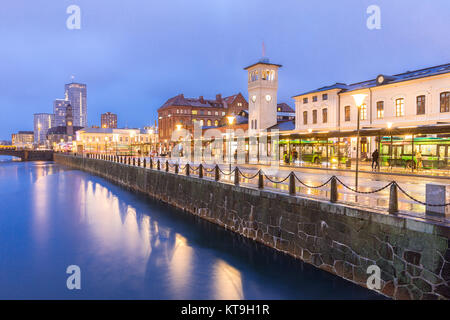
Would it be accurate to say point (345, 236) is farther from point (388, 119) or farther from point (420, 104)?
point (388, 119)

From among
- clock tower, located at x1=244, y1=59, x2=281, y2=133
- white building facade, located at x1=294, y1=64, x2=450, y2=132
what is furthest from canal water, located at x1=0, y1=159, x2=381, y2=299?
clock tower, located at x1=244, y1=59, x2=281, y2=133

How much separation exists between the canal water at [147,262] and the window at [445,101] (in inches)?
1010

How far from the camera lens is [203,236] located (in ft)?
53.1

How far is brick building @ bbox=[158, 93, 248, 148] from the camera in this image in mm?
91125

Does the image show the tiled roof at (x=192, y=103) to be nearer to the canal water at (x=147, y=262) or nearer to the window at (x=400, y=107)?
the window at (x=400, y=107)

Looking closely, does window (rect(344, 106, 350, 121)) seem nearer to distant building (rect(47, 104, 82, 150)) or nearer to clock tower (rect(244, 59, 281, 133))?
clock tower (rect(244, 59, 281, 133))

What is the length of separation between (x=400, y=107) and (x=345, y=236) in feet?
97.3

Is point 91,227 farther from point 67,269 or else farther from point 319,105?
point 319,105

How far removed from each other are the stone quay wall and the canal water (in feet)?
1.72

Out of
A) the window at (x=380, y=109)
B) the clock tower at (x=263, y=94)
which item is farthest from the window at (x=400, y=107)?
the clock tower at (x=263, y=94)

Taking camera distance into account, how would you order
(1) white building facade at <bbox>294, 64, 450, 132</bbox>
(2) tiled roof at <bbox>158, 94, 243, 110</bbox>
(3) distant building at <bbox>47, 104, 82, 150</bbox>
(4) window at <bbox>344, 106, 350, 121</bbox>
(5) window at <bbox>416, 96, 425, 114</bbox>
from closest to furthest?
(1) white building facade at <bbox>294, 64, 450, 132</bbox>, (5) window at <bbox>416, 96, 425, 114</bbox>, (4) window at <bbox>344, 106, 350, 121</bbox>, (2) tiled roof at <bbox>158, 94, 243, 110</bbox>, (3) distant building at <bbox>47, 104, 82, 150</bbox>

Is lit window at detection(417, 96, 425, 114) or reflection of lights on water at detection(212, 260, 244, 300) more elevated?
lit window at detection(417, 96, 425, 114)

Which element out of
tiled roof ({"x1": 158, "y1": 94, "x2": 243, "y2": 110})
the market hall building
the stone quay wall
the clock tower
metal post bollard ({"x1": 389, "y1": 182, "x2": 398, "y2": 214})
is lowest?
the stone quay wall
